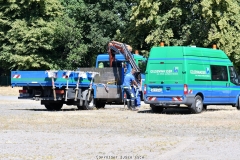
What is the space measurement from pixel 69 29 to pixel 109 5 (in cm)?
481

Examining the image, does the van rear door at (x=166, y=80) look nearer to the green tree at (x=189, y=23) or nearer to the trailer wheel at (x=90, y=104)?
the trailer wheel at (x=90, y=104)

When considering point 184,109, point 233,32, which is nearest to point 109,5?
point 233,32

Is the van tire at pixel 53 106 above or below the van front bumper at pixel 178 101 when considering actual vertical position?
below

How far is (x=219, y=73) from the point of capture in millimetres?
27500

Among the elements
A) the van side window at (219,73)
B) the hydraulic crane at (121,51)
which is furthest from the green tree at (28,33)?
the van side window at (219,73)

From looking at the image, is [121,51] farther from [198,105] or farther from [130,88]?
[198,105]

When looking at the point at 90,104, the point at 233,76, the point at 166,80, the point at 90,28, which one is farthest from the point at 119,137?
the point at 90,28

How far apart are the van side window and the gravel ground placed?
371cm

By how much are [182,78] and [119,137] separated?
948 cm

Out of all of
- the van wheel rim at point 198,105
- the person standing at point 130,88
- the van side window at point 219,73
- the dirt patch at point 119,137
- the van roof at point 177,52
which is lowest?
the dirt patch at point 119,137

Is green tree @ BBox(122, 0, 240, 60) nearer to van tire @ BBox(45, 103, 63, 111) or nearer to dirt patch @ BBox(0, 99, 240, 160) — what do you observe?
van tire @ BBox(45, 103, 63, 111)

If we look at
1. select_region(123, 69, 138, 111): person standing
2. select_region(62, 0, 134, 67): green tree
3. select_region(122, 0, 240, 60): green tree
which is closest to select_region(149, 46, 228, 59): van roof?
select_region(123, 69, 138, 111): person standing

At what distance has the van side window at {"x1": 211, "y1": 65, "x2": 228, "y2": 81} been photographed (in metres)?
27.0

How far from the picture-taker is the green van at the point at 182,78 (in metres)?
25.3
